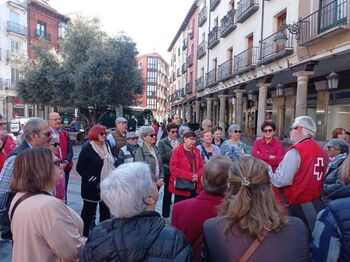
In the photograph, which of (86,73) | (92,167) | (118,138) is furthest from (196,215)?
(86,73)

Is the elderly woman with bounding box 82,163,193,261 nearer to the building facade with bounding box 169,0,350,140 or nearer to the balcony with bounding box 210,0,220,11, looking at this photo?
the building facade with bounding box 169,0,350,140

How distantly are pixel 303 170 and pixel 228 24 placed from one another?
1732 cm

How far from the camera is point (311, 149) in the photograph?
359 cm

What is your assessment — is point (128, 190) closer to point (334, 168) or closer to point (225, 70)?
point (334, 168)

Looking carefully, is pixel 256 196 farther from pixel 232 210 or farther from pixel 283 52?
pixel 283 52

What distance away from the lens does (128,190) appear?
180 cm

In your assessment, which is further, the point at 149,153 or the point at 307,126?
the point at 149,153

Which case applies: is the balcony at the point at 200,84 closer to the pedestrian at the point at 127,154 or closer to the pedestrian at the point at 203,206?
the pedestrian at the point at 127,154

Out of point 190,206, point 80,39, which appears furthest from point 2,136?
point 80,39

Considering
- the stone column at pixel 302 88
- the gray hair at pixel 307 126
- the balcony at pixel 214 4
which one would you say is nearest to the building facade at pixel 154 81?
the balcony at pixel 214 4

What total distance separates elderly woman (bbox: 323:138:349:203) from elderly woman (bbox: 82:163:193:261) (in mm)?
1594

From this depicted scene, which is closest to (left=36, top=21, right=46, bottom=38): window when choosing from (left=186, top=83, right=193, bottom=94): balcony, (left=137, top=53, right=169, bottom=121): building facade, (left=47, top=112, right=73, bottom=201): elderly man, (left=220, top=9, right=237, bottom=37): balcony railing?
(left=186, top=83, right=193, bottom=94): balcony

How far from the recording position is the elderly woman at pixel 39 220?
6.65 ft

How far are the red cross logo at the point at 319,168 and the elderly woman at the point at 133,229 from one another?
7.62 feet
